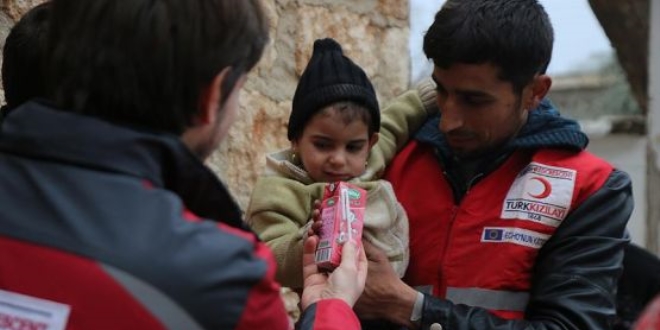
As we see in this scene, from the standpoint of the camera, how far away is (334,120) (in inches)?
105

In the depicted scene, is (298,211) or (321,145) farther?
(321,145)

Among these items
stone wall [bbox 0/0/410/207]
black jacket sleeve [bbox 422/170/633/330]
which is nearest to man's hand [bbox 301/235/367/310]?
black jacket sleeve [bbox 422/170/633/330]

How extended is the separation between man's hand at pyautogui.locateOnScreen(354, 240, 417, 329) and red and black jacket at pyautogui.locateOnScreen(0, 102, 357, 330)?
788 mm

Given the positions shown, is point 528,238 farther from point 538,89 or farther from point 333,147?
point 333,147

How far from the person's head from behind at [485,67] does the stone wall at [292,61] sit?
108cm

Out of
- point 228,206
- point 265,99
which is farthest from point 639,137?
point 228,206

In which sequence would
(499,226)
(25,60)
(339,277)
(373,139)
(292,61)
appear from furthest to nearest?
1. (292,61)
2. (373,139)
3. (499,226)
4. (25,60)
5. (339,277)

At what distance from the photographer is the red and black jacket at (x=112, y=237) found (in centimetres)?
158

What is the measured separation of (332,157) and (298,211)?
0.17 metres

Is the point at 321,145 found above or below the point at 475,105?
below

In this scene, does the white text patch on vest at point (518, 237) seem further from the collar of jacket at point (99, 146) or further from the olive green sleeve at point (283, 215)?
the collar of jacket at point (99, 146)

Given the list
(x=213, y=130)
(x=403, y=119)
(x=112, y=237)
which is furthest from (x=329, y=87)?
(x=112, y=237)

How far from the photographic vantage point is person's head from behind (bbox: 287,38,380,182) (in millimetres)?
2666

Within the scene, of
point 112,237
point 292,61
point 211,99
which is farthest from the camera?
point 292,61
